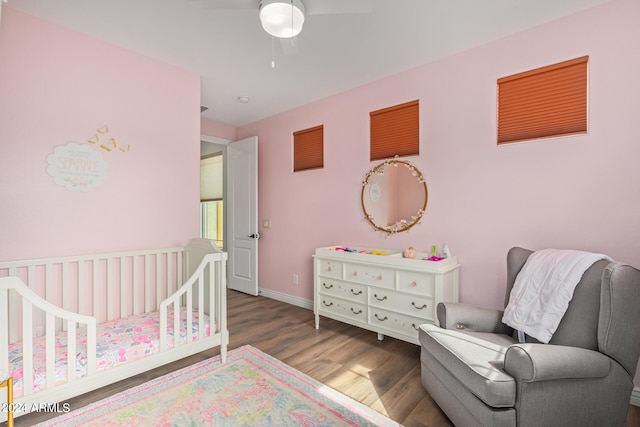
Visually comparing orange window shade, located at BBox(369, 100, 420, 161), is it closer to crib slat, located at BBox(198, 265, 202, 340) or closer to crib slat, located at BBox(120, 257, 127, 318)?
crib slat, located at BBox(198, 265, 202, 340)

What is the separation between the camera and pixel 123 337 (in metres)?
2.03

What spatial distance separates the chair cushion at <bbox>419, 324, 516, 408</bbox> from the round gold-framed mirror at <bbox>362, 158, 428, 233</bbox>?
1.20m

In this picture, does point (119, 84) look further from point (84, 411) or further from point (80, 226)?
point (84, 411)

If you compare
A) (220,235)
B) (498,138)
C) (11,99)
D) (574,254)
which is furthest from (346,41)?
(220,235)

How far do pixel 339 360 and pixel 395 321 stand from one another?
57 cm

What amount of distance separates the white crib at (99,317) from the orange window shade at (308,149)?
168cm

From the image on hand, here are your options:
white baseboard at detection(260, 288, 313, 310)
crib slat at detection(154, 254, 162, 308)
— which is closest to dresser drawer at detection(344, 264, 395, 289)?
white baseboard at detection(260, 288, 313, 310)

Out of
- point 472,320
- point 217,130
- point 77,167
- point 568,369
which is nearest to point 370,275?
point 472,320

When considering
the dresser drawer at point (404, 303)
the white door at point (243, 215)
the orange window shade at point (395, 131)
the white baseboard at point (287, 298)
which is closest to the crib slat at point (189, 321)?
the dresser drawer at point (404, 303)

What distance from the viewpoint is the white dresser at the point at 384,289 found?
2.35 meters

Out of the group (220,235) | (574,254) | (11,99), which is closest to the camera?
(574,254)

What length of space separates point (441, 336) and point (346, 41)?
2.21 metres

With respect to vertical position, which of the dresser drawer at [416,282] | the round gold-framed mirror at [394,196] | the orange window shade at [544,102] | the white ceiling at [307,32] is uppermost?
the white ceiling at [307,32]

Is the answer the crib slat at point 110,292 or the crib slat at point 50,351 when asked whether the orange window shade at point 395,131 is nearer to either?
the crib slat at point 110,292
